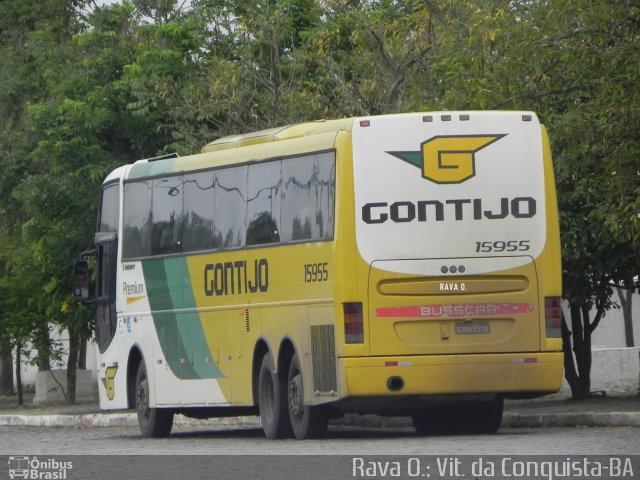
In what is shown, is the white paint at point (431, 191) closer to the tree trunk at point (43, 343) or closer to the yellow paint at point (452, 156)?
Result: the yellow paint at point (452, 156)

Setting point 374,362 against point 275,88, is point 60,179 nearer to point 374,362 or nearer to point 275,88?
point 275,88

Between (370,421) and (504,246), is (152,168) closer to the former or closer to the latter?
(370,421)

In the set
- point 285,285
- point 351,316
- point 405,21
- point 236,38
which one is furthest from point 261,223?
point 236,38

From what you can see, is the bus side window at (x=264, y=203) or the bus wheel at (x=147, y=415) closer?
the bus side window at (x=264, y=203)

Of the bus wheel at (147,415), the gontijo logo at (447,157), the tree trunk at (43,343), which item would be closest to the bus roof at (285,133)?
the gontijo logo at (447,157)

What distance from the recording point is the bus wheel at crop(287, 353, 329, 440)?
1717cm

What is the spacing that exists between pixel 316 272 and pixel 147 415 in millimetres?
5373

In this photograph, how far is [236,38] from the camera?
92.5 feet

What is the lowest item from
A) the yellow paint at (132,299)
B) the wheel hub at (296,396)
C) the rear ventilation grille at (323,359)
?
the wheel hub at (296,396)

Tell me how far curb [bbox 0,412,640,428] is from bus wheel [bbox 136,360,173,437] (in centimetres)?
237

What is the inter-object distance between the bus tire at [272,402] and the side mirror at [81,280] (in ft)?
16.6

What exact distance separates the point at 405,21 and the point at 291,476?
14.9 metres

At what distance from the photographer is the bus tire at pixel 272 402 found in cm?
1775

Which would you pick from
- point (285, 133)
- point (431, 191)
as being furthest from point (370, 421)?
point (431, 191)
